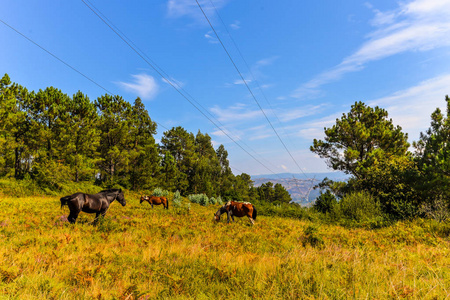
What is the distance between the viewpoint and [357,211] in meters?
15.7

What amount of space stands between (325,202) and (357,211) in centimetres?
483

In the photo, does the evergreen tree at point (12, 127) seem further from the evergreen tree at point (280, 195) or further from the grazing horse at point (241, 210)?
the evergreen tree at point (280, 195)

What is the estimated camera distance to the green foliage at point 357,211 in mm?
14805

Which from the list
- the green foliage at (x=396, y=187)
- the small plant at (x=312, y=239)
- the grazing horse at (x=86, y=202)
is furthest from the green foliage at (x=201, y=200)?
the small plant at (x=312, y=239)

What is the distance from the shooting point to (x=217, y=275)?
4.18 meters

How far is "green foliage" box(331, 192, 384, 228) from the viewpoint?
14.8m

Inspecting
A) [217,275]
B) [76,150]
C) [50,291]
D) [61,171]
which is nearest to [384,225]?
[217,275]

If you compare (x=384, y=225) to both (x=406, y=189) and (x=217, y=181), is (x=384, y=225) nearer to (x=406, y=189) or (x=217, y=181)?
(x=406, y=189)

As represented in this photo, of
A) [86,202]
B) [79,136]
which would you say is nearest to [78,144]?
[79,136]

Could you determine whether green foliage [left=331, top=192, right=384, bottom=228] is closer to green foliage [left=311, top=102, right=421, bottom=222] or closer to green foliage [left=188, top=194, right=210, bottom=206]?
green foliage [left=311, top=102, right=421, bottom=222]

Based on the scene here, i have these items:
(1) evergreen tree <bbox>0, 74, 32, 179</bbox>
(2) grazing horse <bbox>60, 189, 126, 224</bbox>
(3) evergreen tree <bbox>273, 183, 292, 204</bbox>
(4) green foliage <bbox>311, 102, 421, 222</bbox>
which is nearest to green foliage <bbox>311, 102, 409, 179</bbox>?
(4) green foliage <bbox>311, 102, 421, 222</bbox>

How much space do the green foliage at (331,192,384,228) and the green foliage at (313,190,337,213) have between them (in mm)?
2047

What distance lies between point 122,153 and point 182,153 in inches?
810

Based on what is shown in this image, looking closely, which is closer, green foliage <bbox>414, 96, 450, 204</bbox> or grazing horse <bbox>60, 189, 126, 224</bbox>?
grazing horse <bbox>60, 189, 126, 224</bbox>
